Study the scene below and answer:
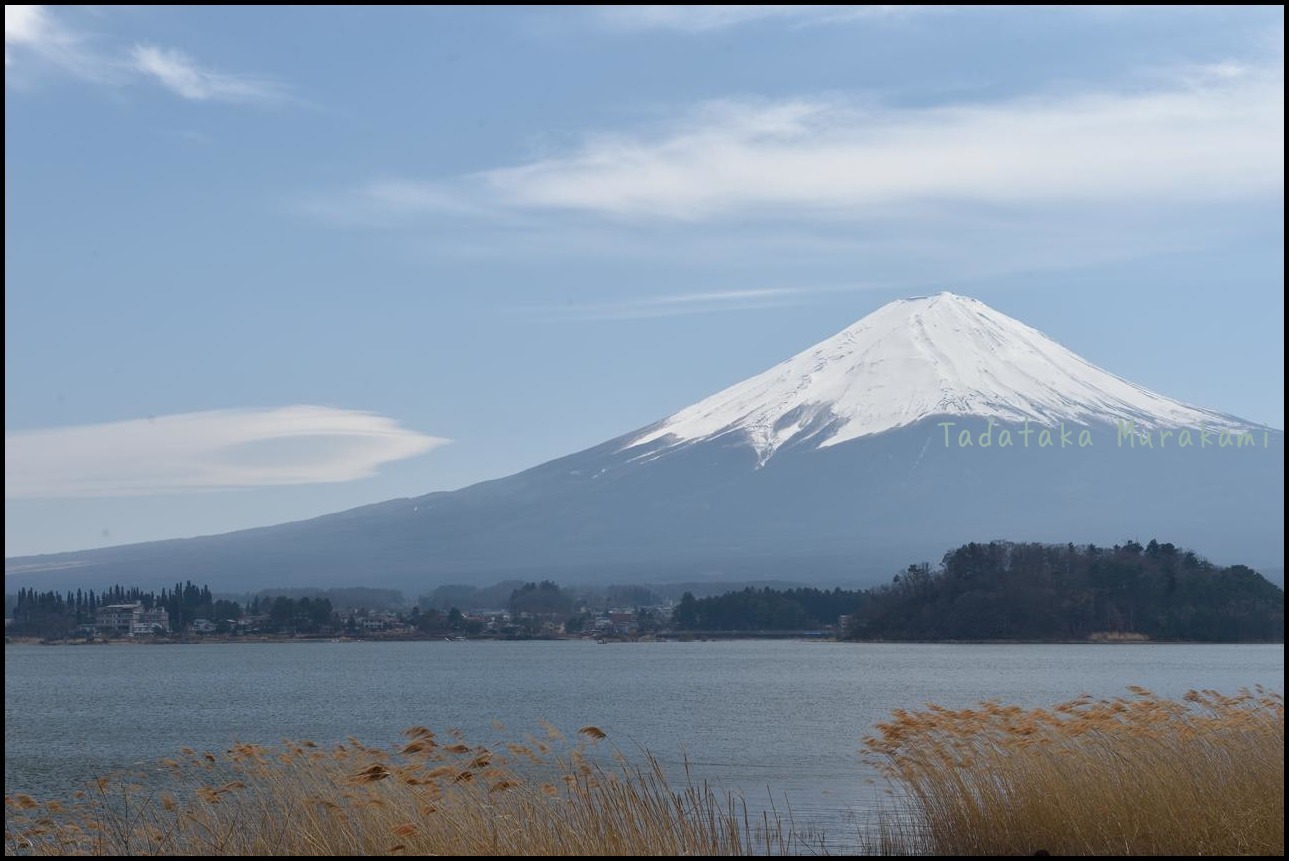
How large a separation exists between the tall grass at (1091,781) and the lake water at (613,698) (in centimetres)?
254

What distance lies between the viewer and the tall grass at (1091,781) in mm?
14094

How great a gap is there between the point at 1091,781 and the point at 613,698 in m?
43.3

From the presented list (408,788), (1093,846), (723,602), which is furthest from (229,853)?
(723,602)

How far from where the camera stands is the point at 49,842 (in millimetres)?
12836

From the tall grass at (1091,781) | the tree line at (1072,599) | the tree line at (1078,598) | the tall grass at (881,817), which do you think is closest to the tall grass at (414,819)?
the tall grass at (881,817)

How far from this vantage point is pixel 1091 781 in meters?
15.0

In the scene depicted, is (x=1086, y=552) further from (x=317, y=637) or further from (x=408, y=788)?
(x=408, y=788)

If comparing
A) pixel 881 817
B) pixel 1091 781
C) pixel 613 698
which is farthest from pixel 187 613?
pixel 1091 781

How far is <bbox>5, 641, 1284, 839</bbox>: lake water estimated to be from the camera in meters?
32.7

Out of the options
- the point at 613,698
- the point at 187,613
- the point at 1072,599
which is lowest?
the point at 613,698

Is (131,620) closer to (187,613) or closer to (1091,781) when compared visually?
(187,613)

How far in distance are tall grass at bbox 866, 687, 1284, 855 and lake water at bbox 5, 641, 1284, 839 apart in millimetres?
2537

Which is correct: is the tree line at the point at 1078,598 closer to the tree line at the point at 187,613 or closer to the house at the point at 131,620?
the tree line at the point at 187,613

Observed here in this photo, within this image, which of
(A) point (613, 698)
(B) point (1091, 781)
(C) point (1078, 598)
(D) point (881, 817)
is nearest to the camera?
(B) point (1091, 781)
